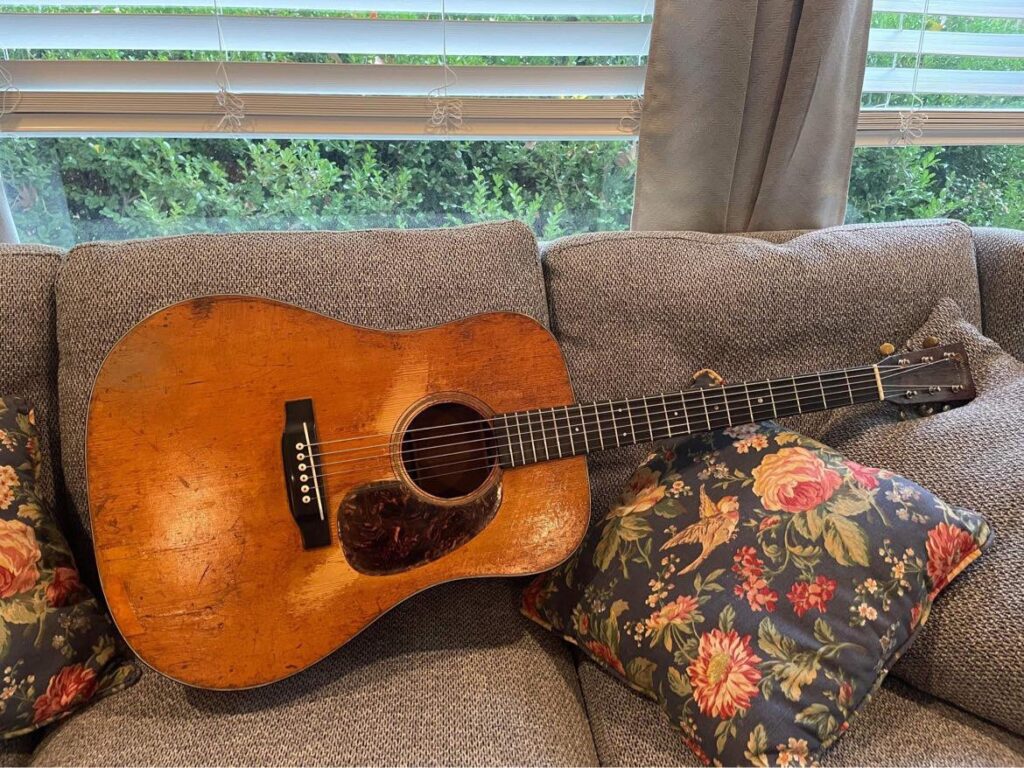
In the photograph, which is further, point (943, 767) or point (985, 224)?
point (985, 224)

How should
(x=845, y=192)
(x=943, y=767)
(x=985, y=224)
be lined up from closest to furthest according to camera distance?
1. (x=943, y=767)
2. (x=845, y=192)
3. (x=985, y=224)

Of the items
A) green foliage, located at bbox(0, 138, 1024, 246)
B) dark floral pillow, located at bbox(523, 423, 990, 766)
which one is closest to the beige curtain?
green foliage, located at bbox(0, 138, 1024, 246)

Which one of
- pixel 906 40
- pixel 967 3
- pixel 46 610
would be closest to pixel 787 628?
pixel 46 610

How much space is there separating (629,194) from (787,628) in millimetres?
1118

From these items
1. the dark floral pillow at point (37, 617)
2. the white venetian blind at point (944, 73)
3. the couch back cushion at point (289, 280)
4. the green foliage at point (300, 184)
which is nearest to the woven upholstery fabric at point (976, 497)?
the couch back cushion at point (289, 280)

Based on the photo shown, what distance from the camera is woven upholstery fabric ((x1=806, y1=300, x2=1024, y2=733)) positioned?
0.80m

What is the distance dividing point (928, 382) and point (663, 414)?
1.49 feet

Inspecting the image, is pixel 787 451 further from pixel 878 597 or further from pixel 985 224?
pixel 985 224

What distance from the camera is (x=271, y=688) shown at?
34.6 inches

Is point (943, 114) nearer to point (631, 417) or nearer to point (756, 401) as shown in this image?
point (756, 401)

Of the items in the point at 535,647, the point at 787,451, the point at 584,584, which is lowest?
the point at 535,647

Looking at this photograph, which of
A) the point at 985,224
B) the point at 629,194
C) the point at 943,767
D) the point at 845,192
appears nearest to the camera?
the point at 943,767

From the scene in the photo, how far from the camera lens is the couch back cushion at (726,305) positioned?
110cm

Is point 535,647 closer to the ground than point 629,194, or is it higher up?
closer to the ground
